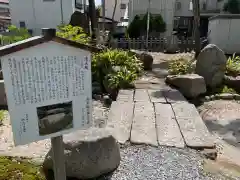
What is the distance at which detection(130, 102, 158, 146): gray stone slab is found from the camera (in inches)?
147

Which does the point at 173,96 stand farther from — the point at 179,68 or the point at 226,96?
the point at 179,68

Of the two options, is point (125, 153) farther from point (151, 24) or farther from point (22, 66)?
point (151, 24)

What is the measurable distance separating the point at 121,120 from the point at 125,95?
1.72 metres

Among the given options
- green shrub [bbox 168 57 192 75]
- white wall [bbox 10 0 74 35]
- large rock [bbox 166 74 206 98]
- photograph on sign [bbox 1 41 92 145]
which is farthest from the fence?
photograph on sign [bbox 1 41 92 145]

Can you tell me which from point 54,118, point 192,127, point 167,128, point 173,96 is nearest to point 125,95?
point 173,96

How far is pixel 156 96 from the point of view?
6.05m

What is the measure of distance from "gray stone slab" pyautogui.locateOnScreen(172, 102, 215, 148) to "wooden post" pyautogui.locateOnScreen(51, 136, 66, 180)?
6.50 feet

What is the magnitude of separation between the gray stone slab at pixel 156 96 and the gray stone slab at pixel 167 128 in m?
0.41

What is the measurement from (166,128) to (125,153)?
1.05 metres

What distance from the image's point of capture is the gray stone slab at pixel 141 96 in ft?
18.8

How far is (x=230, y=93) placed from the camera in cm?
731

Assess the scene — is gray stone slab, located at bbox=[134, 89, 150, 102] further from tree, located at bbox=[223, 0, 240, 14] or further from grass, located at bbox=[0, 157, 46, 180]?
tree, located at bbox=[223, 0, 240, 14]

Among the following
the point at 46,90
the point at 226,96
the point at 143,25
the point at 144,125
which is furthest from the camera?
the point at 143,25

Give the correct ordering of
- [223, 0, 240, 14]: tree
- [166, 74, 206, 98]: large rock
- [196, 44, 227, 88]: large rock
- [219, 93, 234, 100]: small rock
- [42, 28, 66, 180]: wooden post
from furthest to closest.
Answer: [223, 0, 240, 14]: tree → [196, 44, 227, 88]: large rock → [219, 93, 234, 100]: small rock → [166, 74, 206, 98]: large rock → [42, 28, 66, 180]: wooden post
